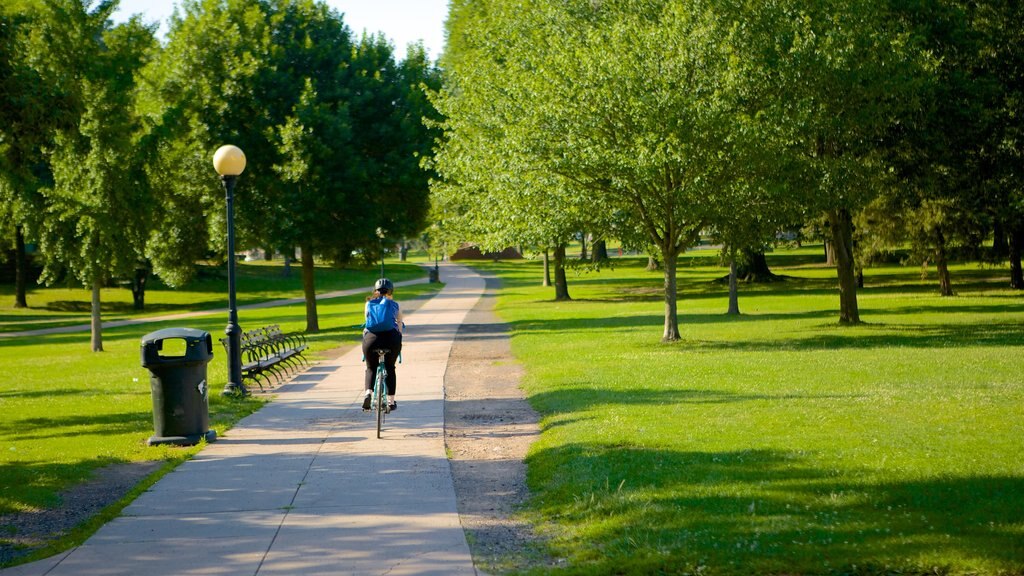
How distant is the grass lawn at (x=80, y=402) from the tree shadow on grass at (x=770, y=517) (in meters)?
4.38

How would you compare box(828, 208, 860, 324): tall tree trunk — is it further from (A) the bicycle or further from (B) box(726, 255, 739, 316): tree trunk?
(A) the bicycle

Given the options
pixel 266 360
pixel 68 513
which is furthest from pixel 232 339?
pixel 68 513

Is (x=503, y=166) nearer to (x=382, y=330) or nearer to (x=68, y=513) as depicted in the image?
(x=382, y=330)

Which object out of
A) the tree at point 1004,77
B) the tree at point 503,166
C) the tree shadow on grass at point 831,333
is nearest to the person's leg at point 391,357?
the tree at point 503,166

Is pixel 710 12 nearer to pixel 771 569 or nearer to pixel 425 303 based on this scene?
pixel 771 569

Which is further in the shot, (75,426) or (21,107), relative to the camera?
(75,426)

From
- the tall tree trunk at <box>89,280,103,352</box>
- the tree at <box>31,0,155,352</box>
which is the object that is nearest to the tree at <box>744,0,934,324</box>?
the tree at <box>31,0,155,352</box>

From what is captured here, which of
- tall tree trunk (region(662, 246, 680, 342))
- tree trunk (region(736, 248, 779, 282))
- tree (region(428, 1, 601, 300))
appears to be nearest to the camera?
tree (region(428, 1, 601, 300))

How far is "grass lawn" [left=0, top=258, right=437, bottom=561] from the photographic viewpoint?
10.2m

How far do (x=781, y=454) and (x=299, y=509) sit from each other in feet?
14.1

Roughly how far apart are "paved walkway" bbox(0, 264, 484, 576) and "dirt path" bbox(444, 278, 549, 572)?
0.61 ft

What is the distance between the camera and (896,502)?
7410 mm

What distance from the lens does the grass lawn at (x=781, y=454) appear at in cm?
647

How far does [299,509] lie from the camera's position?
26.5 feet
